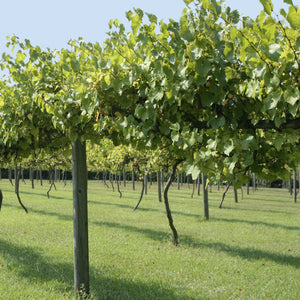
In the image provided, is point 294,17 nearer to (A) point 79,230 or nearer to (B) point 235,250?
(A) point 79,230

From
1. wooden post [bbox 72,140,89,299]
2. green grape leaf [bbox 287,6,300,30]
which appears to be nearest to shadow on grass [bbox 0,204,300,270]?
wooden post [bbox 72,140,89,299]

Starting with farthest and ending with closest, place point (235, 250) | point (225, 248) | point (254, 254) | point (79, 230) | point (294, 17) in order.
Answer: point (225, 248), point (235, 250), point (254, 254), point (79, 230), point (294, 17)

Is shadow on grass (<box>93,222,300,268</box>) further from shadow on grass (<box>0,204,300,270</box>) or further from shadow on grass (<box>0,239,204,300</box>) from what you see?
shadow on grass (<box>0,239,204,300</box>)

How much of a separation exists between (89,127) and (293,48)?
2.88 meters

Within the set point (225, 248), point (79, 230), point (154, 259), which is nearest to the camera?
point (79, 230)

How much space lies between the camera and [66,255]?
7922 millimetres

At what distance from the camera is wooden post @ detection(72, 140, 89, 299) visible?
195 inches

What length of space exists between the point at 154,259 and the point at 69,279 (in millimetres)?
2339

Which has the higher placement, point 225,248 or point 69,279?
point 69,279

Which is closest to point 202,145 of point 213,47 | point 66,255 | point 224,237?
point 213,47

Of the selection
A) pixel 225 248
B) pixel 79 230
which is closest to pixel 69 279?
pixel 79 230

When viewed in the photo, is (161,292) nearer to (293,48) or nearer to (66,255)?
(66,255)

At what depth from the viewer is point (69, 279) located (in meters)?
6.21

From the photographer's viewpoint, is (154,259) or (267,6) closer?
(267,6)
